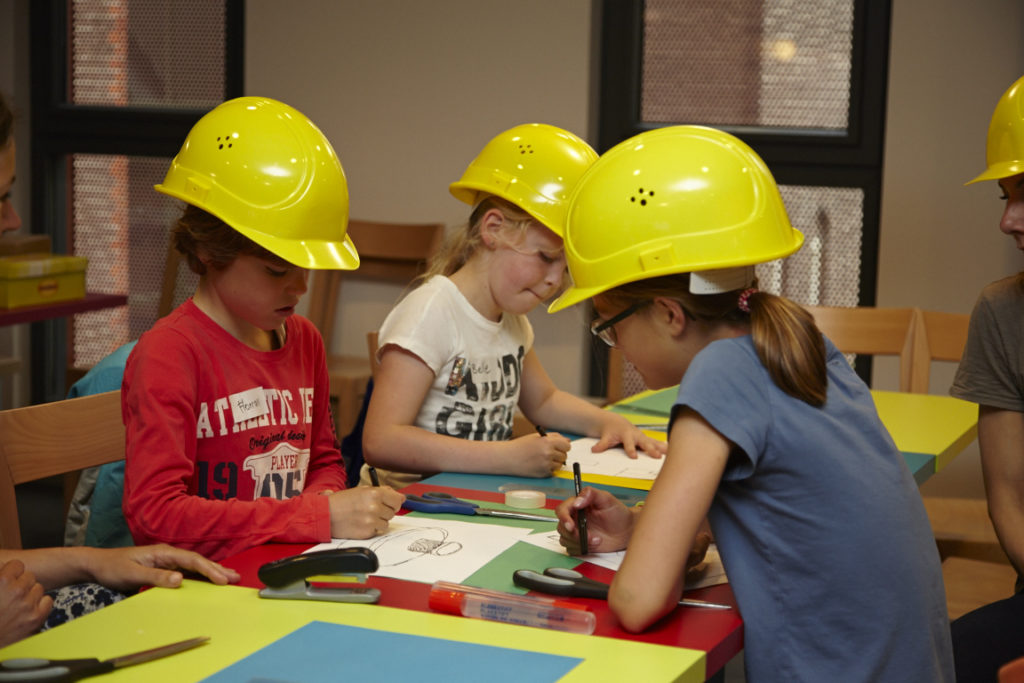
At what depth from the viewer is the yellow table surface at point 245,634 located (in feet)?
3.57

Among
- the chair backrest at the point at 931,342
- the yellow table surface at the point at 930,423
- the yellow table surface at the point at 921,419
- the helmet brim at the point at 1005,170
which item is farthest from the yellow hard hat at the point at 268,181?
the chair backrest at the point at 931,342

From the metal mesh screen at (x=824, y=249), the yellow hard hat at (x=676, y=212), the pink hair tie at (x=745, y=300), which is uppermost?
the yellow hard hat at (x=676, y=212)

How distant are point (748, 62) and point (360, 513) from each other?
9.69 feet

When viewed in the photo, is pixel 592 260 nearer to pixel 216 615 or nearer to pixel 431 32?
pixel 216 615

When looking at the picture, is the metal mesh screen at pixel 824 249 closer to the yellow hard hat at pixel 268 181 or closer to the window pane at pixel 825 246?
the window pane at pixel 825 246

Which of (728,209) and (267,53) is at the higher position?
(267,53)

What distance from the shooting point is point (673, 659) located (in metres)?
1.13

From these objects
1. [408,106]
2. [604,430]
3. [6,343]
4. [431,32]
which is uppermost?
[431,32]

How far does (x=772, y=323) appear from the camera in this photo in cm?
132

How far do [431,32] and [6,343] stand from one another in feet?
7.52

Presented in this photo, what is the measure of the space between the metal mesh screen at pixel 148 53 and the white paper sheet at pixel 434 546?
3.46m

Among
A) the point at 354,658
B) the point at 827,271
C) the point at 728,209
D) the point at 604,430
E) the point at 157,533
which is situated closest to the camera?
the point at 354,658

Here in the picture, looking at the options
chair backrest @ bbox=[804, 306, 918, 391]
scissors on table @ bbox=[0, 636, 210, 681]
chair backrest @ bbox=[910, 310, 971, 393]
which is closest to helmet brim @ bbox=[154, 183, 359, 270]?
scissors on table @ bbox=[0, 636, 210, 681]

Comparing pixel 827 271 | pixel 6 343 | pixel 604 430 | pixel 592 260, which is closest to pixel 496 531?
pixel 592 260
